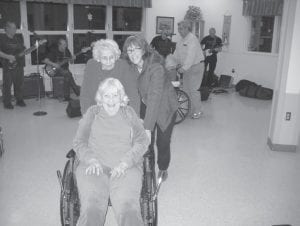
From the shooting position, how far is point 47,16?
6.96m

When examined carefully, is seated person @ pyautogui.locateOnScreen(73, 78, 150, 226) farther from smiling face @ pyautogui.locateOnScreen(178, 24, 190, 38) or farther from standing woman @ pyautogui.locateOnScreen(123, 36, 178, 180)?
smiling face @ pyautogui.locateOnScreen(178, 24, 190, 38)

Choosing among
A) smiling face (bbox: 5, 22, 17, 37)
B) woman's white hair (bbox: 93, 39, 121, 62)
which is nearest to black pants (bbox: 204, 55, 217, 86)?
smiling face (bbox: 5, 22, 17, 37)

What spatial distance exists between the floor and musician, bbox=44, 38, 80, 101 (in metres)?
1.30

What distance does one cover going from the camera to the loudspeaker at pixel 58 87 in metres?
6.29

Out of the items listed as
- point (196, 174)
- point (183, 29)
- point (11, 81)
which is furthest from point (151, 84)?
point (11, 81)

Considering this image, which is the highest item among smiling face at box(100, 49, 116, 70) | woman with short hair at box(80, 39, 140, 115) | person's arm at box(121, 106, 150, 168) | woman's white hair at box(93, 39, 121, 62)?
woman's white hair at box(93, 39, 121, 62)

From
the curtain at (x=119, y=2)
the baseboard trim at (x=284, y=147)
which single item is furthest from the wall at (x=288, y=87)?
the curtain at (x=119, y=2)

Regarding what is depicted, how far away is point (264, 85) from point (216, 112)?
7.85 ft

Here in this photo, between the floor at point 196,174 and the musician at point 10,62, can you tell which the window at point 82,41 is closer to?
the musician at point 10,62

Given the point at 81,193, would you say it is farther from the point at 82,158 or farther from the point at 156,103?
the point at 156,103

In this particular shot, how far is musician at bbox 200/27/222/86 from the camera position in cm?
761

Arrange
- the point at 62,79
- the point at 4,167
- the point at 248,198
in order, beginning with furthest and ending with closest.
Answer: the point at 62,79 → the point at 4,167 → the point at 248,198

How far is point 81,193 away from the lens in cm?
178

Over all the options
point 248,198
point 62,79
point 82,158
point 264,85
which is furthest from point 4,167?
point 264,85
